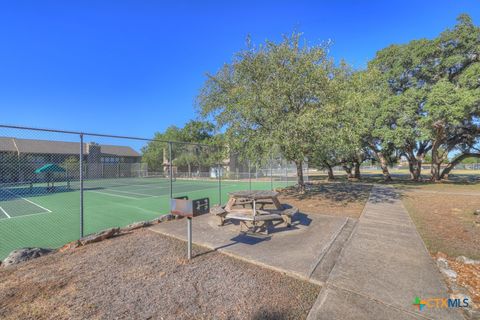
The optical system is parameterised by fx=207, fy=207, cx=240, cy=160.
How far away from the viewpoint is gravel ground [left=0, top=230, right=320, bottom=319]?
7.77 feet

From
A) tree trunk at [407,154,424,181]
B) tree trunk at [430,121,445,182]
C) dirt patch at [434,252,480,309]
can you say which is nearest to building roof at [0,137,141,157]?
dirt patch at [434,252,480,309]

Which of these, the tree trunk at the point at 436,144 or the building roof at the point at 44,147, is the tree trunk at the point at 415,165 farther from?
the building roof at the point at 44,147

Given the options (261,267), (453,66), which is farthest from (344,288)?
(453,66)

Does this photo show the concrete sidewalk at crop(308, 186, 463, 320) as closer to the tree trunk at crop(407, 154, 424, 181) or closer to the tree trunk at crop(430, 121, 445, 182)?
the tree trunk at crop(430, 121, 445, 182)

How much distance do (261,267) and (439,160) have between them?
2594cm

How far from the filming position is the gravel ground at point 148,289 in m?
2.37

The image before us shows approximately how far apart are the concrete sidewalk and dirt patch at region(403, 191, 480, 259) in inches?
14.8

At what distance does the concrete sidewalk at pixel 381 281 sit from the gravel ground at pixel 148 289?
0.30 meters

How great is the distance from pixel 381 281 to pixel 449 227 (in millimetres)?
4517

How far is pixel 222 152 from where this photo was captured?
10.7 m

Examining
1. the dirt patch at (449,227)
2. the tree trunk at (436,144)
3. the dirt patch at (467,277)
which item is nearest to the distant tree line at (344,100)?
the tree trunk at (436,144)

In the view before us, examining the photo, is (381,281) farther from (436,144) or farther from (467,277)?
(436,144)

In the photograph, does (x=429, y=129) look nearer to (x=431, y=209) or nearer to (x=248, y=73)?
(x=431, y=209)

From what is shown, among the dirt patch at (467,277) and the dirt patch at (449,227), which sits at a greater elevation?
the dirt patch at (467,277)
